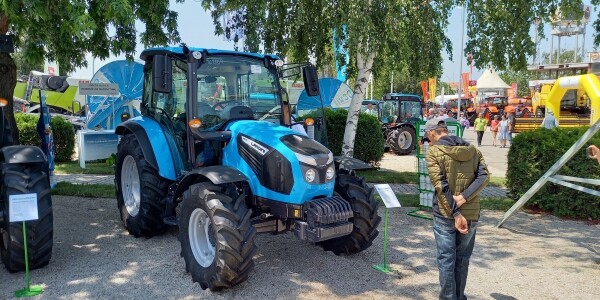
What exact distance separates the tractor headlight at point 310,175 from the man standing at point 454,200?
39.9 inches

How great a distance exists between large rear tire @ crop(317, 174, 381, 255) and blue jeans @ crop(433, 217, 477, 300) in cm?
93

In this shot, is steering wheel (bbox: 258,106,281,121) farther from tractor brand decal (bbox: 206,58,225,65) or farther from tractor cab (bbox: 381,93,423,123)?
tractor cab (bbox: 381,93,423,123)

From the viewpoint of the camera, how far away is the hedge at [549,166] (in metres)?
7.15

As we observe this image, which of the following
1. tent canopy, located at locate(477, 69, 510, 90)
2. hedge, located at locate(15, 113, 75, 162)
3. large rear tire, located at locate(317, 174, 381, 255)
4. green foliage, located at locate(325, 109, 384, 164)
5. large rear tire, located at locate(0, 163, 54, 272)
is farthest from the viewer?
tent canopy, located at locate(477, 69, 510, 90)

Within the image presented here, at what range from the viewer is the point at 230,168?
438 cm

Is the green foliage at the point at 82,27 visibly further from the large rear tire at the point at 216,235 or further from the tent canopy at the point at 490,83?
the tent canopy at the point at 490,83

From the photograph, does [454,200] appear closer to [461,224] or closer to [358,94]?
[461,224]

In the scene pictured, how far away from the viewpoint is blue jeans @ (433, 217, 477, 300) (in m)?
3.83

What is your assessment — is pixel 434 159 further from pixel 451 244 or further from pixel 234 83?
pixel 234 83

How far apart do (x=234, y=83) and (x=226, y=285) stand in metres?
2.21

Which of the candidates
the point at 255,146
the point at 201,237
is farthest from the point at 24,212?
the point at 255,146

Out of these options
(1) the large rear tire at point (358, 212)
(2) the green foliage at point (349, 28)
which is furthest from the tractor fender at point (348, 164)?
(2) the green foliage at point (349, 28)

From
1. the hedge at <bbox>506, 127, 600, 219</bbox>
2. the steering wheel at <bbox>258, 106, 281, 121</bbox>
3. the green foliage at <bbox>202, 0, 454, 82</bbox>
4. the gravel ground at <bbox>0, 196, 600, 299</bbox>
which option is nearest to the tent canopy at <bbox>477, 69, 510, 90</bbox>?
the green foliage at <bbox>202, 0, 454, 82</bbox>

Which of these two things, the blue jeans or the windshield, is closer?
the blue jeans
